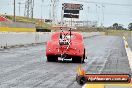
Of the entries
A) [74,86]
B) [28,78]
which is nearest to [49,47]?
[28,78]

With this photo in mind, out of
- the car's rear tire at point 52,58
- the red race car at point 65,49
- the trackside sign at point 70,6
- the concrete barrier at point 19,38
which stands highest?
the trackside sign at point 70,6

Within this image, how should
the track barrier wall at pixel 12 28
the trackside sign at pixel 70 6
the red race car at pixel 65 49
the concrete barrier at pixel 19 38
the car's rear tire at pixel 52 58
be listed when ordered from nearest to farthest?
the red race car at pixel 65 49
the car's rear tire at pixel 52 58
the concrete barrier at pixel 19 38
the trackside sign at pixel 70 6
the track barrier wall at pixel 12 28

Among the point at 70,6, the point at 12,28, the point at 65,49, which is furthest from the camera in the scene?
Answer: the point at 12,28

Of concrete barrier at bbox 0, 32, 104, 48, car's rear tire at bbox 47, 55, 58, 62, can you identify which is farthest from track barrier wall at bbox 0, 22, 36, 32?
car's rear tire at bbox 47, 55, 58, 62

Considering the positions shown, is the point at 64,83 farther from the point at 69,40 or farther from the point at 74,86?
the point at 69,40

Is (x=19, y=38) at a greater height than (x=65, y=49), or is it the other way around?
(x=65, y=49)

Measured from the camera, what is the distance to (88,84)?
643 centimetres

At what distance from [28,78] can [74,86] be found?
241 centimetres

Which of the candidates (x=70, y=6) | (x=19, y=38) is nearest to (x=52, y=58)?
(x=19, y=38)

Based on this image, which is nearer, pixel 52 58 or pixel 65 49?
pixel 65 49

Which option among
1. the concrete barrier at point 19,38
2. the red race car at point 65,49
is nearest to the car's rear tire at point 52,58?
the red race car at point 65,49

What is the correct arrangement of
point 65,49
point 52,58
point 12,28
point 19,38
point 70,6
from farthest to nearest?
point 12,28 → point 70,6 → point 19,38 → point 52,58 → point 65,49

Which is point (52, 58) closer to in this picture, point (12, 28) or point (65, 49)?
point (65, 49)

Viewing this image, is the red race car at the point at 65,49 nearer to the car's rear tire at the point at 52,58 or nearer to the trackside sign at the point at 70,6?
the car's rear tire at the point at 52,58
